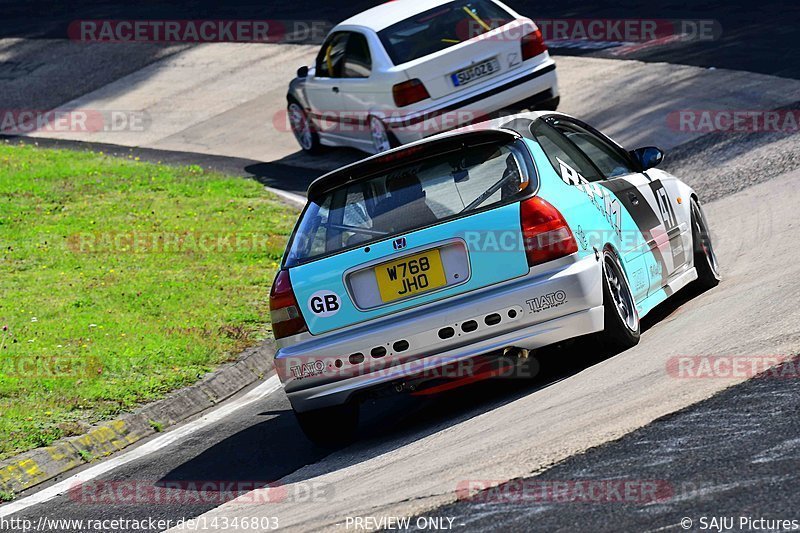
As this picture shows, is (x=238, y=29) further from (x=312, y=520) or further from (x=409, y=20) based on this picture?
(x=312, y=520)

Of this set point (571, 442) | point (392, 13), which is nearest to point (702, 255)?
point (571, 442)

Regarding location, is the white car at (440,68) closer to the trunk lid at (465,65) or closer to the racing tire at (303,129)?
the trunk lid at (465,65)

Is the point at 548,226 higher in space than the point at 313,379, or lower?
higher

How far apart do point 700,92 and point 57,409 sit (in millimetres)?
9779

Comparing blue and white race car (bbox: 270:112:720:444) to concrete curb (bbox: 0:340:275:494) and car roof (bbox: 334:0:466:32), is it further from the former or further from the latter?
car roof (bbox: 334:0:466:32)

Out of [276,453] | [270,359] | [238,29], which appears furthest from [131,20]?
[276,453]

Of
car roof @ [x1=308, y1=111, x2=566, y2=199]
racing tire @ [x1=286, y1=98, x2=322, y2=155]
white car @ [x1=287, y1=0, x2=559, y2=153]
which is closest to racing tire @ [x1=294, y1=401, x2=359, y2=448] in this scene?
car roof @ [x1=308, y1=111, x2=566, y2=199]

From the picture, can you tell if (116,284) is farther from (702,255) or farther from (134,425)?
(702,255)

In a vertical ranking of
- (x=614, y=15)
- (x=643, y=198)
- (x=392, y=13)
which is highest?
A: (x=392, y=13)

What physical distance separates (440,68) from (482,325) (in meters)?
8.30

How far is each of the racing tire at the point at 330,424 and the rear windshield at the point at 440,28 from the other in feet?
26.8

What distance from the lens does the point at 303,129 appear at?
18141mm

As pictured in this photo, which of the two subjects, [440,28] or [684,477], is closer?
[684,477]

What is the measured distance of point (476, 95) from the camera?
15023 millimetres
